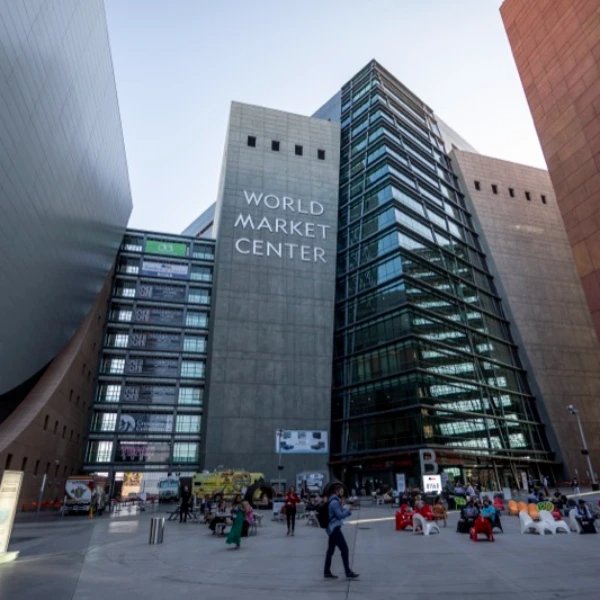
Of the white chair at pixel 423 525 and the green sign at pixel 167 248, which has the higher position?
the green sign at pixel 167 248

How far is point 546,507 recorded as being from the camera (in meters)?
19.1

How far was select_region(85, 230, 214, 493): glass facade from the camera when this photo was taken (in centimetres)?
5409

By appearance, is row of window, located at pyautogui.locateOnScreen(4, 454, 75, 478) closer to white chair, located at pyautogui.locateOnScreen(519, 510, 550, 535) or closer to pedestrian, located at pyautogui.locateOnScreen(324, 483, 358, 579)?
pedestrian, located at pyautogui.locateOnScreen(324, 483, 358, 579)

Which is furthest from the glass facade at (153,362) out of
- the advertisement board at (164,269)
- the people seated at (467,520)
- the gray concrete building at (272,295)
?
the people seated at (467,520)

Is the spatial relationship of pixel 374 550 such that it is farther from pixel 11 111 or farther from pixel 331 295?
pixel 331 295

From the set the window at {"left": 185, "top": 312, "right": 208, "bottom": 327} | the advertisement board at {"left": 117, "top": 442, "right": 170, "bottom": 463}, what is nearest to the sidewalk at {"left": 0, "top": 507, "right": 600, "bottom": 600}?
the advertisement board at {"left": 117, "top": 442, "right": 170, "bottom": 463}

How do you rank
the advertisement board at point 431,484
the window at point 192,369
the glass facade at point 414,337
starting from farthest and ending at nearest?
the window at point 192,369 < the glass facade at point 414,337 < the advertisement board at point 431,484

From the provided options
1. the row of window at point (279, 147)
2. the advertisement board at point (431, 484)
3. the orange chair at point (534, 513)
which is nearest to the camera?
the orange chair at point (534, 513)

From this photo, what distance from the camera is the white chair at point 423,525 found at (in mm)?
17328

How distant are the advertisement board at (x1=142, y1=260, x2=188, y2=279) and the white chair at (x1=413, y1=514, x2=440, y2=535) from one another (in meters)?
53.9

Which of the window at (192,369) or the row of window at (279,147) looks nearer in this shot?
the window at (192,369)

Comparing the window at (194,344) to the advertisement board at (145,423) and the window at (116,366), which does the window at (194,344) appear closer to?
the window at (116,366)

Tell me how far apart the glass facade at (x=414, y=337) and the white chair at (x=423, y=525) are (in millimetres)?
27386

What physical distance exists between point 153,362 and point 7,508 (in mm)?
49034
